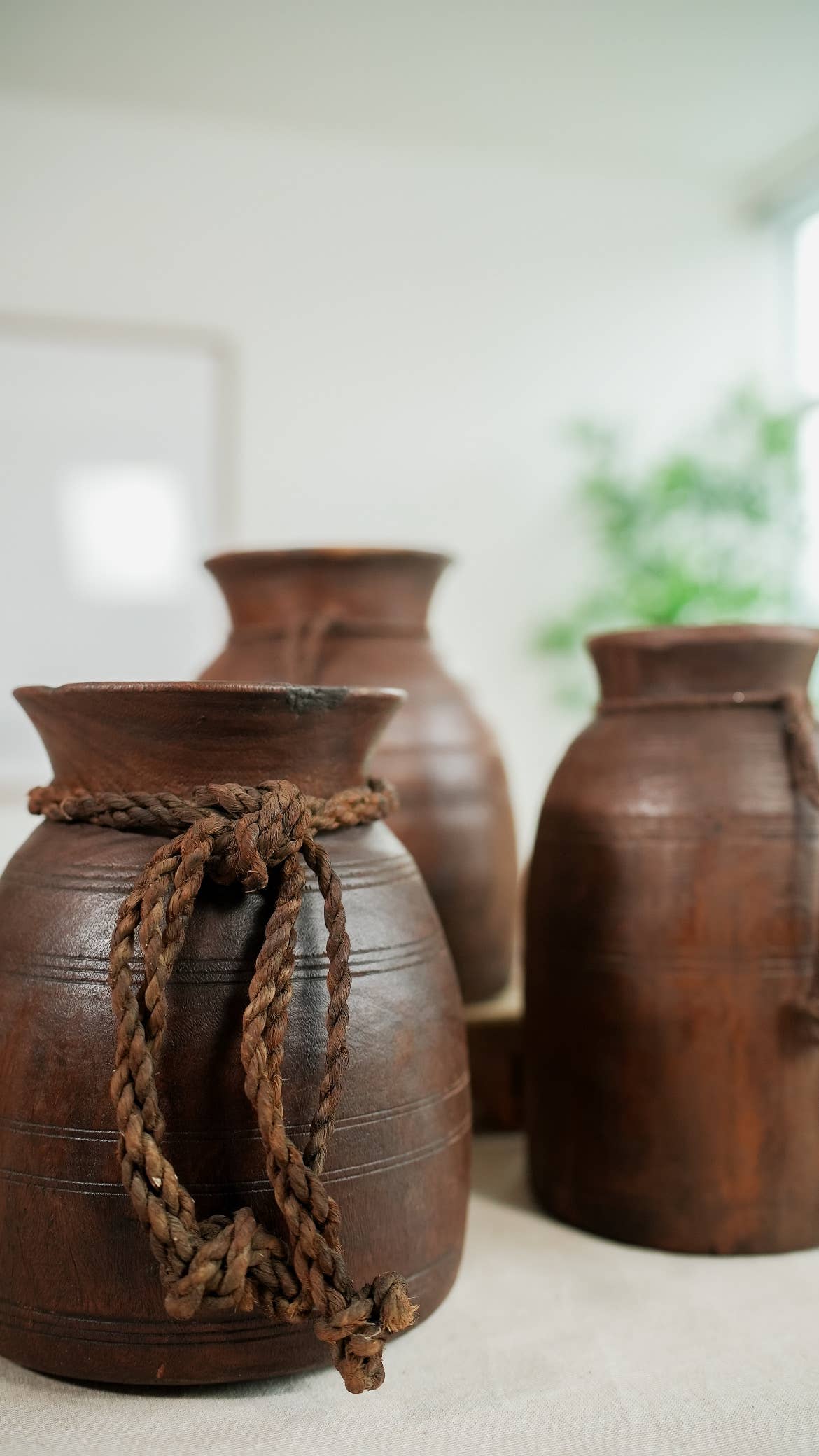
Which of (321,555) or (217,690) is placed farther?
(321,555)

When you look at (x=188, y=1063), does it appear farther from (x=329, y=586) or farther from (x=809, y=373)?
(x=809, y=373)

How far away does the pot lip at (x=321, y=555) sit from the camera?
4.24 ft

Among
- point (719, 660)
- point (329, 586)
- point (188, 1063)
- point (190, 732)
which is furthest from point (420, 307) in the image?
point (188, 1063)

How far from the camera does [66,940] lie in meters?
0.78

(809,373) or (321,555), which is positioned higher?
(809,373)

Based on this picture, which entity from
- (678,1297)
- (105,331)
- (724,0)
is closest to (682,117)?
(724,0)

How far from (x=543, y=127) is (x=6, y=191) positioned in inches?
56.0

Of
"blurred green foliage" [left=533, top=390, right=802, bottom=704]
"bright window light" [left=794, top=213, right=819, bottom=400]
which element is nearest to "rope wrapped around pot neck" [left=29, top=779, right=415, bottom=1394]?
"blurred green foliage" [left=533, top=390, right=802, bottom=704]

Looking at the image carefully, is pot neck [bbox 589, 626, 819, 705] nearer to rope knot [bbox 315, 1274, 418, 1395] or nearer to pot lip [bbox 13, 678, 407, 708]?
pot lip [bbox 13, 678, 407, 708]

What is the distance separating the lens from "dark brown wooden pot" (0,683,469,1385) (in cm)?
74

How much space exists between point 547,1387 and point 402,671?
0.71 metres

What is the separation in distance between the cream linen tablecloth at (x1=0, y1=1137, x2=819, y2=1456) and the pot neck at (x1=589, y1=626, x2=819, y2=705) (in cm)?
46

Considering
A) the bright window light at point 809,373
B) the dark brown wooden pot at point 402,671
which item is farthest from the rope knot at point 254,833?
the bright window light at point 809,373

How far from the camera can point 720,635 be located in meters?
1.05
